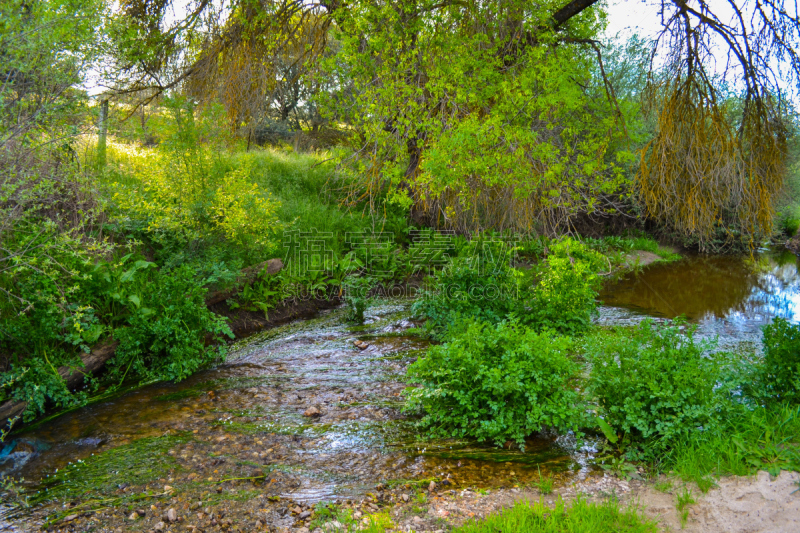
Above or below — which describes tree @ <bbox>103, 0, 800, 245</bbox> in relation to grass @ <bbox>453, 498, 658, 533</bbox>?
above

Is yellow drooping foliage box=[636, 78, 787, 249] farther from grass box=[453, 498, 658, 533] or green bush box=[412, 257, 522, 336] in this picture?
grass box=[453, 498, 658, 533]

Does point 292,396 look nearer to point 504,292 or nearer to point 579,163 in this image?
point 504,292

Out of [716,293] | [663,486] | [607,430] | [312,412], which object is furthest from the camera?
[716,293]

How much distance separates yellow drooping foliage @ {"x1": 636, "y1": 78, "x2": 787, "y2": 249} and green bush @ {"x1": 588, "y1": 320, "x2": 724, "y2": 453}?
2.62 meters

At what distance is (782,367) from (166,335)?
5724mm

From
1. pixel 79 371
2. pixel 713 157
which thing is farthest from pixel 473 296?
pixel 79 371

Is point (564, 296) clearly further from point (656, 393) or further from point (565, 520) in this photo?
point (565, 520)

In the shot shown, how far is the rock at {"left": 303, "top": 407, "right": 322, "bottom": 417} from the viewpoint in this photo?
450 cm

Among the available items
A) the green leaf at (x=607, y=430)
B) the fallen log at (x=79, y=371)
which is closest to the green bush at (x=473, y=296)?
the green leaf at (x=607, y=430)

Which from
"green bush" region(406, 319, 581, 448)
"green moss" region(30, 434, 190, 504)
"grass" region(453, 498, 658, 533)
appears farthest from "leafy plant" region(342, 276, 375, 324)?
"grass" region(453, 498, 658, 533)

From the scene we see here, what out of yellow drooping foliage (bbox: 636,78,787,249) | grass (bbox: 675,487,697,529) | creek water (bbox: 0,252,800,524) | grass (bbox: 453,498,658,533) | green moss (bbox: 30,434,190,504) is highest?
yellow drooping foliage (bbox: 636,78,787,249)

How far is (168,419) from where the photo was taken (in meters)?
4.48

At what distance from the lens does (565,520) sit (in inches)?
109

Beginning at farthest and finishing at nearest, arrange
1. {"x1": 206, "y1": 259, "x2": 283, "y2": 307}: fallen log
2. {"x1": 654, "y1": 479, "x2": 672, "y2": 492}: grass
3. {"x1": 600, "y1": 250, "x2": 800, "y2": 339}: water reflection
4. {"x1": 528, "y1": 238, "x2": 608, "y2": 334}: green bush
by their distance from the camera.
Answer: {"x1": 600, "y1": 250, "x2": 800, "y2": 339}: water reflection
{"x1": 206, "y1": 259, "x2": 283, "y2": 307}: fallen log
{"x1": 528, "y1": 238, "x2": 608, "y2": 334}: green bush
{"x1": 654, "y1": 479, "x2": 672, "y2": 492}: grass
